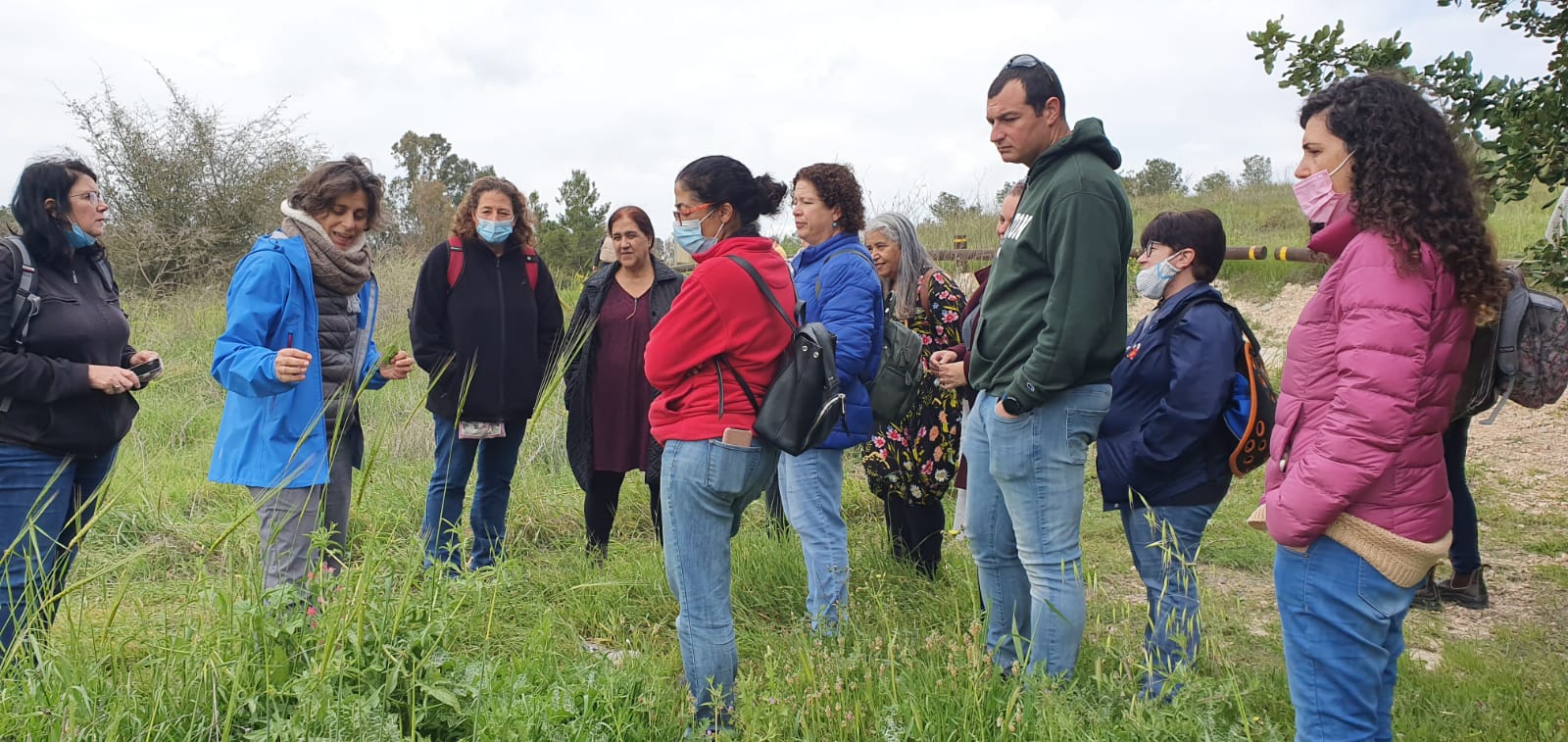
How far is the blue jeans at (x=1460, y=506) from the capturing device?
160 inches

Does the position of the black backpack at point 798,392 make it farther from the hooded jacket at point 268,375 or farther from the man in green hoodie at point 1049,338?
the hooded jacket at point 268,375

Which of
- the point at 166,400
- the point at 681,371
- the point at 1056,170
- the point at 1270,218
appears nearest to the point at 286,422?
the point at 681,371

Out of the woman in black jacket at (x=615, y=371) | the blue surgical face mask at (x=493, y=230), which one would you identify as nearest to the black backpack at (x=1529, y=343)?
the woman in black jacket at (x=615, y=371)

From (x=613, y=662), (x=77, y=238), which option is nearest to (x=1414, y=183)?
(x=613, y=662)

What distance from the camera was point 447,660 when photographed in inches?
101

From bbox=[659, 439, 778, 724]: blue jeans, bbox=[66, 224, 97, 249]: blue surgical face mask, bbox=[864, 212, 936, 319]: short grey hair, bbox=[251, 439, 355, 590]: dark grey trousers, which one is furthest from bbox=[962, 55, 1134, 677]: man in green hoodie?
bbox=[66, 224, 97, 249]: blue surgical face mask

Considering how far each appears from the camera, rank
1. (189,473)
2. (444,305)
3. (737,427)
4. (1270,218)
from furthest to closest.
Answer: (1270,218) < (189,473) < (444,305) < (737,427)

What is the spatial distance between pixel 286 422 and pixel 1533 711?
4.08 metres

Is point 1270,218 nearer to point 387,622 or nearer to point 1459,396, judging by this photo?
point 1459,396

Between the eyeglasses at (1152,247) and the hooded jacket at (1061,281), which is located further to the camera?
the eyeglasses at (1152,247)

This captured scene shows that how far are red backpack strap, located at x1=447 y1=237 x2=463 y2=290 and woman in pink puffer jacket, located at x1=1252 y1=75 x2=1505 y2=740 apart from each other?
11.8ft

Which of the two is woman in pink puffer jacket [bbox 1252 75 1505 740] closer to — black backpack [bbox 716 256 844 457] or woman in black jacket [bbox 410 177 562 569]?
black backpack [bbox 716 256 844 457]

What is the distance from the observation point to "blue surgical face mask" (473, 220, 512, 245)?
4.50 meters

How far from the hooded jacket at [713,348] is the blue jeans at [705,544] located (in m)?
0.08
